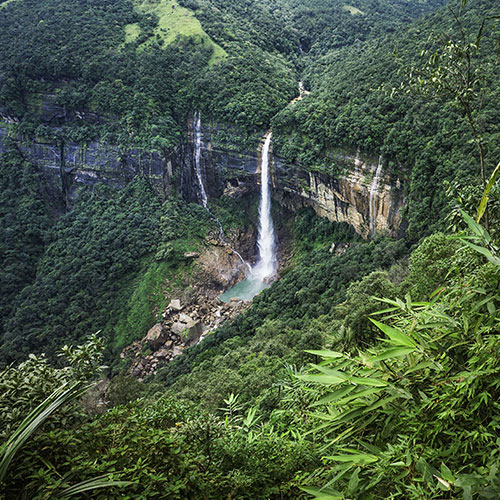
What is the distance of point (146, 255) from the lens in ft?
90.8

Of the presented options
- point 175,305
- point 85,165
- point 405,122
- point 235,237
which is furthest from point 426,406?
point 85,165

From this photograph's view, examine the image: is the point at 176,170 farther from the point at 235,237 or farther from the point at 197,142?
the point at 235,237

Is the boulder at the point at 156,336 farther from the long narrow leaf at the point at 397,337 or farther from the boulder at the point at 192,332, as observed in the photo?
the long narrow leaf at the point at 397,337

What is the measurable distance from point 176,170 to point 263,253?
10.8 metres

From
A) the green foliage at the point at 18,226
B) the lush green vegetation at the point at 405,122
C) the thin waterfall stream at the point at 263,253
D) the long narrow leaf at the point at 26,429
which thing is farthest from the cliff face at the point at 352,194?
the long narrow leaf at the point at 26,429

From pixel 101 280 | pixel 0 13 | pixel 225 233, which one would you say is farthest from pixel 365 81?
pixel 0 13

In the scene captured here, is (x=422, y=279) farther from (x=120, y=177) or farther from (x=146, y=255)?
(x=120, y=177)

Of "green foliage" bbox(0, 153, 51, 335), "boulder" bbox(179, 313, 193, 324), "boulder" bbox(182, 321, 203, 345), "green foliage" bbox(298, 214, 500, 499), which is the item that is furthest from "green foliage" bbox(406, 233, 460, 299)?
"green foliage" bbox(0, 153, 51, 335)

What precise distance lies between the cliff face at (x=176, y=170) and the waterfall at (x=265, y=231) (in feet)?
2.24

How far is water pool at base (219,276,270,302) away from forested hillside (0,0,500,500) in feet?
2.05

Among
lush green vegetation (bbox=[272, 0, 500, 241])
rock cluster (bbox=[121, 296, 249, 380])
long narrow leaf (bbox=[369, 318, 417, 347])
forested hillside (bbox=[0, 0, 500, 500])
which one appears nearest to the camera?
long narrow leaf (bbox=[369, 318, 417, 347])

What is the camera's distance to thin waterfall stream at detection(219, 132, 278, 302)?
2704 cm

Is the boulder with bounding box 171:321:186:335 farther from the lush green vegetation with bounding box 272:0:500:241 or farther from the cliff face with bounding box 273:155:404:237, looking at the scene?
the lush green vegetation with bounding box 272:0:500:241

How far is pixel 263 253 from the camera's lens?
30.0 m
